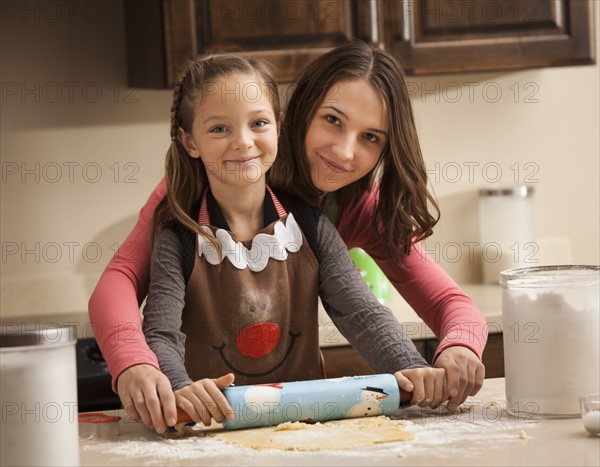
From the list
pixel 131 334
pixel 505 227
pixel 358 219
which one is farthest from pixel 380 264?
pixel 505 227

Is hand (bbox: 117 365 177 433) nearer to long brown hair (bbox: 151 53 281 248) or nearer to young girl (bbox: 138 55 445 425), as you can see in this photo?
young girl (bbox: 138 55 445 425)

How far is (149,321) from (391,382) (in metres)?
0.33

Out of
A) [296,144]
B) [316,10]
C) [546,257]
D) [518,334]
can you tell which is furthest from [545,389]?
[546,257]

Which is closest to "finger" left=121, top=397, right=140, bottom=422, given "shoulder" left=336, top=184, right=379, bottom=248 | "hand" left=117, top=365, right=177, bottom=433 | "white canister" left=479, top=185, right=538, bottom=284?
"hand" left=117, top=365, right=177, bottom=433

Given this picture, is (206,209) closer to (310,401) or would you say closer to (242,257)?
(242,257)

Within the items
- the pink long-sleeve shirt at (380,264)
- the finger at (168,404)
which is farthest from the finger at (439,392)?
the finger at (168,404)

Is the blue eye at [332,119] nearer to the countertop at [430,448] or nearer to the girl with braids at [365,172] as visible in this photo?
the girl with braids at [365,172]

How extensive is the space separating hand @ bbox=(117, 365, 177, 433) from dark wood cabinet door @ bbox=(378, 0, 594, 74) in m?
1.32

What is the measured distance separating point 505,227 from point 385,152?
3.75 feet

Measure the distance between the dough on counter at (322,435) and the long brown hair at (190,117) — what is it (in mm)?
390

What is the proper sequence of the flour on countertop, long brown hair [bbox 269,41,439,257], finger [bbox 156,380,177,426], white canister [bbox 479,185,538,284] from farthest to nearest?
white canister [bbox 479,185,538,284] < long brown hair [bbox 269,41,439,257] < finger [bbox 156,380,177,426] < the flour on countertop

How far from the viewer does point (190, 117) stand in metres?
1.40

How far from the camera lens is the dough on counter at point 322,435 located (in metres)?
0.99

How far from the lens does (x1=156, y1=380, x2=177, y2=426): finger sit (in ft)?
3.48
